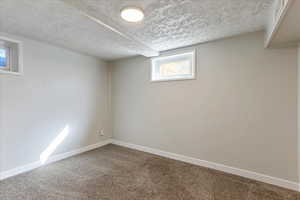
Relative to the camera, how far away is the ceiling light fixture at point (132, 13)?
1.61 metres

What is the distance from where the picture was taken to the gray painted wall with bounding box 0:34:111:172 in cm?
228

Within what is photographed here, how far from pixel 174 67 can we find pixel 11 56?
2913 mm

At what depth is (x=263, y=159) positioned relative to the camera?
2.17 metres

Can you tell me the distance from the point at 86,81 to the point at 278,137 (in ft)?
12.4

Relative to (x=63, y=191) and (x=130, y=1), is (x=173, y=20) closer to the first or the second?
(x=130, y=1)

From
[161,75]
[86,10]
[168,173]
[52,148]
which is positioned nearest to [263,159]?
[168,173]

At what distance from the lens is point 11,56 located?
238 centimetres

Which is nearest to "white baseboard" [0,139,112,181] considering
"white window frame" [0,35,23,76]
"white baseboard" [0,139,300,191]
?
"white baseboard" [0,139,300,191]

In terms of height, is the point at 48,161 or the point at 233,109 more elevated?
the point at 233,109

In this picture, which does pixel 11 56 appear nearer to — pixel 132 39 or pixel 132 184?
pixel 132 39

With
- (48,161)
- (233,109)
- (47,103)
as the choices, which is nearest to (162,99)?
(233,109)

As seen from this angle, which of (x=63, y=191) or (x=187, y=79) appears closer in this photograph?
(x=63, y=191)

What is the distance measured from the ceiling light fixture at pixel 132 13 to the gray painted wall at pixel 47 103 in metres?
1.92

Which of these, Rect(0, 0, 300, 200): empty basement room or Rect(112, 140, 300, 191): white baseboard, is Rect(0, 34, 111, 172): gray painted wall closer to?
Rect(0, 0, 300, 200): empty basement room
